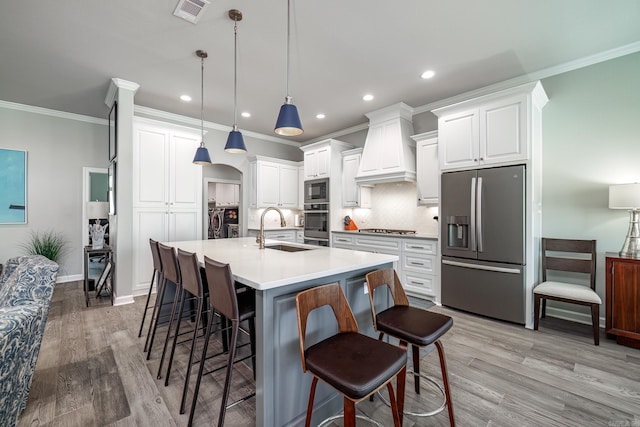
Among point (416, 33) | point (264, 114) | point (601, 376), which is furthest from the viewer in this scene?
point (264, 114)

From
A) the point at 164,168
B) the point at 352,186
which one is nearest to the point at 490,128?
the point at 352,186

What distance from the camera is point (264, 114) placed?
4973mm

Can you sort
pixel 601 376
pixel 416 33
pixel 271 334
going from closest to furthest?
pixel 271 334 < pixel 601 376 < pixel 416 33

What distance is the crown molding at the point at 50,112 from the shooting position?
4.35 meters

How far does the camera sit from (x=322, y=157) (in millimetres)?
5355

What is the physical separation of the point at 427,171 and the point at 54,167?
6010 mm

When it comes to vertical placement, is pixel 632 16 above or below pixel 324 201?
above

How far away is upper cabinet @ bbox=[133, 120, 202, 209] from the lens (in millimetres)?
4125

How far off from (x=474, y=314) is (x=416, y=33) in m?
3.21

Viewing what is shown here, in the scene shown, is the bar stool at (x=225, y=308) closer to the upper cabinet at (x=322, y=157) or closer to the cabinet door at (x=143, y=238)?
the cabinet door at (x=143, y=238)

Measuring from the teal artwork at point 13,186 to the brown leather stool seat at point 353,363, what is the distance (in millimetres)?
5608

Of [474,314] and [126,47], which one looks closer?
[126,47]

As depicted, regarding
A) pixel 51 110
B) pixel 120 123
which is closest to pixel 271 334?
pixel 120 123

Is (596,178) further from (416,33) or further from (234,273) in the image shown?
(234,273)
